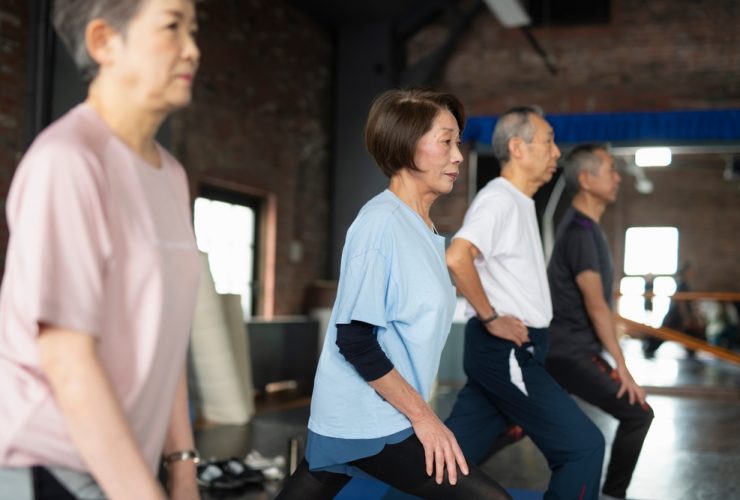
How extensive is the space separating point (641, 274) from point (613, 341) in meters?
16.3

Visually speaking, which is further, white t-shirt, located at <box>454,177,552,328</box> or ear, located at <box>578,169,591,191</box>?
ear, located at <box>578,169,591,191</box>

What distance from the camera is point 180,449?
4.08 ft

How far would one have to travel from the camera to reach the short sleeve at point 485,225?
8.81 ft

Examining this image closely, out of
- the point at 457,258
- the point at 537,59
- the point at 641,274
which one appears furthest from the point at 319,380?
the point at 641,274

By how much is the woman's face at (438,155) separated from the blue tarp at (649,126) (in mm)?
7697

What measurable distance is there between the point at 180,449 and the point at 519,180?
193cm

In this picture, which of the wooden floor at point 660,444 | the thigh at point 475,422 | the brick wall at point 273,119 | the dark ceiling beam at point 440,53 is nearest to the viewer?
the thigh at point 475,422

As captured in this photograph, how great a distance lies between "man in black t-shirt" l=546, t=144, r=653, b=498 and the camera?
3150mm

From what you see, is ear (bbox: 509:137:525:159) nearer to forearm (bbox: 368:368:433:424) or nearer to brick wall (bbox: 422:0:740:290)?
forearm (bbox: 368:368:433:424)

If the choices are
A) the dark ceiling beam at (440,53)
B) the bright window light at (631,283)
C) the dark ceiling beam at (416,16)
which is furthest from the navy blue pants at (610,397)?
the bright window light at (631,283)

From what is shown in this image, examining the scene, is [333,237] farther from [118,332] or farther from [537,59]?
[118,332]

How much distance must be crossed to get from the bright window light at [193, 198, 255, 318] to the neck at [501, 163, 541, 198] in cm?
509


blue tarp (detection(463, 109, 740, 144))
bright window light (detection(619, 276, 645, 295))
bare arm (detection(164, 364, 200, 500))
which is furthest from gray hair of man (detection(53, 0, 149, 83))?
bright window light (detection(619, 276, 645, 295))

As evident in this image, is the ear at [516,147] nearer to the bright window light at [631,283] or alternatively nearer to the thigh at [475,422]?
the thigh at [475,422]
